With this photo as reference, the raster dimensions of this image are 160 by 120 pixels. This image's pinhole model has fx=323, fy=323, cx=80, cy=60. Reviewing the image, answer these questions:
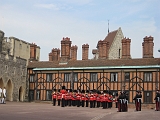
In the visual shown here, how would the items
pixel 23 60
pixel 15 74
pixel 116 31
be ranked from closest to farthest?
pixel 15 74 → pixel 23 60 → pixel 116 31

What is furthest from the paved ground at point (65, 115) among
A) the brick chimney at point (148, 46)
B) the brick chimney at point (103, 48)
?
the brick chimney at point (103, 48)

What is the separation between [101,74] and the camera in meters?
A: 31.1

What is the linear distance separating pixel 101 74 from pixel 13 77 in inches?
336

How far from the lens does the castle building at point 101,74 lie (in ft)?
96.0

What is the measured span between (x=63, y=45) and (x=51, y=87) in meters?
5.13

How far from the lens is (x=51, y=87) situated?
108ft

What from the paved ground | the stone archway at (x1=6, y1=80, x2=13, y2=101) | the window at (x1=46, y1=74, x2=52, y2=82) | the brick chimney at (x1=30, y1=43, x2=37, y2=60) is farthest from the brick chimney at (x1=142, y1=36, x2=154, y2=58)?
the paved ground

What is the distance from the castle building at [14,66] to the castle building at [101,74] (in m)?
0.98

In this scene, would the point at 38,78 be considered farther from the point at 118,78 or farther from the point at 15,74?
the point at 118,78

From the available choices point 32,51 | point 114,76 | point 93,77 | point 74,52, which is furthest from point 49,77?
point 74,52

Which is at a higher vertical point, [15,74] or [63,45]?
[63,45]

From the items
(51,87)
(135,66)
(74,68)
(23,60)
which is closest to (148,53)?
(135,66)

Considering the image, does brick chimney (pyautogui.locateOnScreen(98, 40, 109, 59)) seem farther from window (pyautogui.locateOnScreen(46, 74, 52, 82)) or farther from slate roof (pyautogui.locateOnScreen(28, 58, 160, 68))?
window (pyautogui.locateOnScreen(46, 74, 52, 82))

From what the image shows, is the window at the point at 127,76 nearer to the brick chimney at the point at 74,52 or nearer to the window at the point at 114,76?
the window at the point at 114,76
